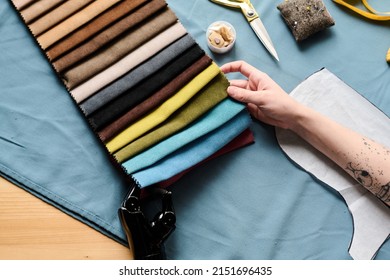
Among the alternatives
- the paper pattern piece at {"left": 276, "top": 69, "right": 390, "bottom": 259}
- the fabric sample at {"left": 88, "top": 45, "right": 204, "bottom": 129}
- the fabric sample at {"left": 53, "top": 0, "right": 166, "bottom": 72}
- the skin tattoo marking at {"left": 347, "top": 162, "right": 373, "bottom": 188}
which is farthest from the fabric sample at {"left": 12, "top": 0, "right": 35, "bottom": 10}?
the skin tattoo marking at {"left": 347, "top": 162, "right": 373, "bottom": 188}

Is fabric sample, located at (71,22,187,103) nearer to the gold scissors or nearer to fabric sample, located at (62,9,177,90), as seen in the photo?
fabric sample, located at (62,9,177,90)

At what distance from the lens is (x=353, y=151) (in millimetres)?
698

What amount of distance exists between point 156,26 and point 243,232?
0.41m

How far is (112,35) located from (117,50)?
0.10 feet

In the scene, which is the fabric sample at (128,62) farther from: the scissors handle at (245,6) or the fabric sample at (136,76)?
the scissors handle at (245,6)

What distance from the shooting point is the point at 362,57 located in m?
0.80

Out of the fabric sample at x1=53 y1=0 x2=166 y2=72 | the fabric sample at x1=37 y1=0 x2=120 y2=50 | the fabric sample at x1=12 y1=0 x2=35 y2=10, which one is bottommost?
the fabric sample at x1=53 y1=0 x2=166 y2=72

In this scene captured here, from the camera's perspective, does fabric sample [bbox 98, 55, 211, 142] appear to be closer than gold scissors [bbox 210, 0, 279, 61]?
Yes

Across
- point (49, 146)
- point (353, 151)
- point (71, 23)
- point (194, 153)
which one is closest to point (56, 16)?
point (71, 23)

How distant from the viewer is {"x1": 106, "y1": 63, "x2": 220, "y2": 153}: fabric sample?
0.68m

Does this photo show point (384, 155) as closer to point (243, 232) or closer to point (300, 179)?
point (300, 179)

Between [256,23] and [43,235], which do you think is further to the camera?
[256,23]

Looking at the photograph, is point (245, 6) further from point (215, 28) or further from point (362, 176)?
point (362, 176)

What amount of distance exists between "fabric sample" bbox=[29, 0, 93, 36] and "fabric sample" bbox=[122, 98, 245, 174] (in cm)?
30
